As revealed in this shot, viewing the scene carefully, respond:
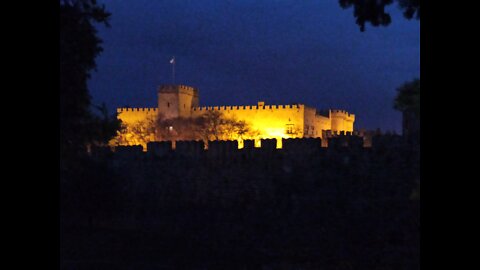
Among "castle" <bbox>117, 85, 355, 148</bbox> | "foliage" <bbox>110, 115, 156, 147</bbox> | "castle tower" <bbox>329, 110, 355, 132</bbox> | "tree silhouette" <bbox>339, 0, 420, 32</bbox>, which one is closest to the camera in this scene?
"tree silhouette" <bbox>339, 0, 420, 32</bbox>

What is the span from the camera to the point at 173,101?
6750 cm

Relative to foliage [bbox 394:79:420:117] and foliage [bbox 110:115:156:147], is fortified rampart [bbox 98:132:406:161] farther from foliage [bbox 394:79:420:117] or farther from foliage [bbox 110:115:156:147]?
foliage [bbox 110:115:156:147]

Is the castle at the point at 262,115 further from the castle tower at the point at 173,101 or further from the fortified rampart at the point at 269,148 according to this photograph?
the fortified rampart at the point at 269,148

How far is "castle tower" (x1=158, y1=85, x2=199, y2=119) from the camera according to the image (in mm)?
66756

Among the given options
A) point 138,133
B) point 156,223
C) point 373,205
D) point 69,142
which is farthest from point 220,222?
point 138,133

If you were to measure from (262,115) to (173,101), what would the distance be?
11.1m

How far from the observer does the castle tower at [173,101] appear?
219ft

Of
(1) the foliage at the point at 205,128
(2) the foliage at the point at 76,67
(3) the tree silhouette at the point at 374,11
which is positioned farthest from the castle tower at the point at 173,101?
(3) the tree silhouette at the point at 374,11

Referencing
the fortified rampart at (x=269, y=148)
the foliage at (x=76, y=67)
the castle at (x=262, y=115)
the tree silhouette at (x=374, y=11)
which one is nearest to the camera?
the tree silhouette at (x=374, y=11)

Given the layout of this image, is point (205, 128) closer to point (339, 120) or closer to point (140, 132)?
point (140, 132)

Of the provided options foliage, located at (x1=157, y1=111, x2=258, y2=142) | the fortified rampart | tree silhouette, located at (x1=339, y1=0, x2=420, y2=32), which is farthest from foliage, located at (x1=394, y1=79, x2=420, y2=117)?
foliage, located at (x1=157, y1=111, x2=258, y2=142)

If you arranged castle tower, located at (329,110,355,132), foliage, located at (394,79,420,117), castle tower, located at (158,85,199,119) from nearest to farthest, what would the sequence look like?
1. foliage, located at (394,79,420,117)
2. castle tower, located at (158,85,199,119)
3. castle tower, located at (329,110,355,132)

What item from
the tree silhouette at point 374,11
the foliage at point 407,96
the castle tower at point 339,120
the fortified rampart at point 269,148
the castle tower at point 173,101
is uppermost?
the castle tower at point 173,101

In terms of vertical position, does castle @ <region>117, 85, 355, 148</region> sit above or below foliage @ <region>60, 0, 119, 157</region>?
above
